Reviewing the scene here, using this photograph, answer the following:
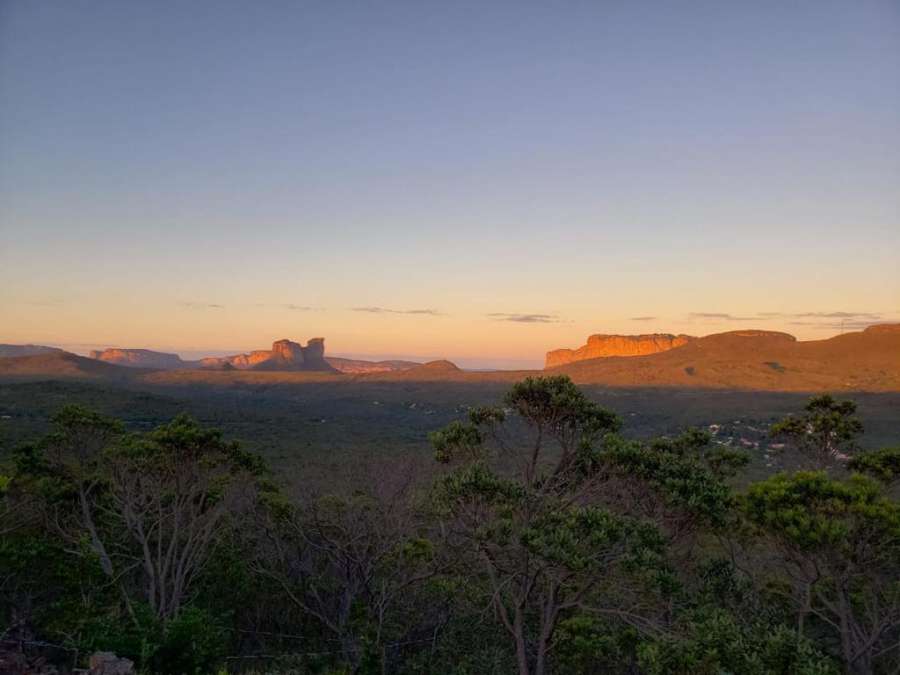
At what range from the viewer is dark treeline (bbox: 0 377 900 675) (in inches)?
374

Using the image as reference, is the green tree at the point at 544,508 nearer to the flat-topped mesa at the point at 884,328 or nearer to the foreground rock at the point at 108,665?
the foreground rock at the point at 108,665

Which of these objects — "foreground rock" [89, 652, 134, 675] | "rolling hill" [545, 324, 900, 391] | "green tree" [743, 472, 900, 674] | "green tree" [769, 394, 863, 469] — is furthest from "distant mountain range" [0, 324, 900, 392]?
"foreground rock" [89, 652, 134, 675]

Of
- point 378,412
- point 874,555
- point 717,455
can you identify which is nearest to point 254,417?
point 378,412

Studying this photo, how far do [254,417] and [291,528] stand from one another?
49.6 m

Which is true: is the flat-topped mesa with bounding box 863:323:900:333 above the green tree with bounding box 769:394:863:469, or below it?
above

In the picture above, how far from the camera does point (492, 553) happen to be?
10.5 metres

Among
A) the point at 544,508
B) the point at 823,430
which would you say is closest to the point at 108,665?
the point at 544,508

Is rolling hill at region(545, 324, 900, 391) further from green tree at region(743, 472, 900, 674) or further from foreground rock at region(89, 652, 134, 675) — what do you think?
foreground rock at region(89, 652, 134, 675)

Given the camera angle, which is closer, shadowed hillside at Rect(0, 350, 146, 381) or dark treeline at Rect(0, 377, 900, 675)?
dark treeline at Rect(0, 377, 900, 675)

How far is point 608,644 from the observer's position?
11.4m

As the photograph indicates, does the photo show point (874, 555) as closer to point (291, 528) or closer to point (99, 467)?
point (291, 528)

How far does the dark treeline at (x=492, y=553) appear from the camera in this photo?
31.2 ft

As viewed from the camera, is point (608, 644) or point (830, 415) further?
point (830, 415)

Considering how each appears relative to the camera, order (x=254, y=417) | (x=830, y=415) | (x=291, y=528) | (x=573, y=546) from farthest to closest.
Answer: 1. (x=254, y=417)
2. (x=291, y=528)
3. (x=830, y=415)
4. (x=573, y=546)
